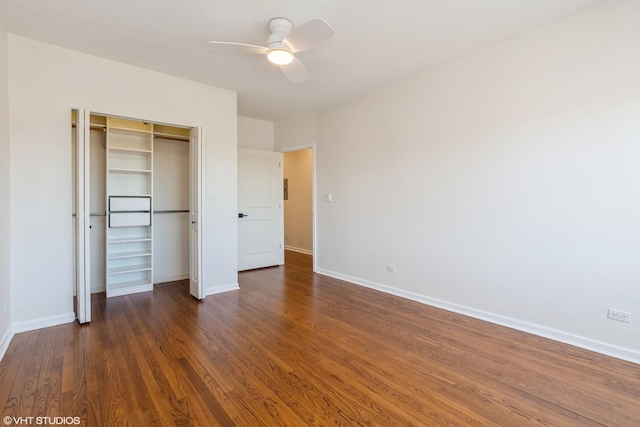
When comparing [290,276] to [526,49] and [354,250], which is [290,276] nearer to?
[354,250]

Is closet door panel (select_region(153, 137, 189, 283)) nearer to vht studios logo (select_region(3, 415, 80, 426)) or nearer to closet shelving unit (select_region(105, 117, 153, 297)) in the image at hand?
closet shelving unit (select_region(105, 117, 153, 297))

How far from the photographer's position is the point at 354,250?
4480 mm

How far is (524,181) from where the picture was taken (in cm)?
278

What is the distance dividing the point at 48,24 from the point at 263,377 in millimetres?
3323

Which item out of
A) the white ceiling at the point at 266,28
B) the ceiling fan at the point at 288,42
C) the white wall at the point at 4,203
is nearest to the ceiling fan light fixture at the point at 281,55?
the ceiling fan at the point at 288,42

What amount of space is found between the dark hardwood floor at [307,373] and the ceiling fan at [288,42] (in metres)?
2.36

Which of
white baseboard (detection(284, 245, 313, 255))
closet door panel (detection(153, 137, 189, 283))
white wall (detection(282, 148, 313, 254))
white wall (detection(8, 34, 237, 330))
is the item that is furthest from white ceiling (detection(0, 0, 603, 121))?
white baseboard (detection(284, 245, 313, 255))

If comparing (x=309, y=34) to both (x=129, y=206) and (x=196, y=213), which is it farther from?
(x=129, y=206)

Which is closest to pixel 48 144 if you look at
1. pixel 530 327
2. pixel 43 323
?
pixel 43 323

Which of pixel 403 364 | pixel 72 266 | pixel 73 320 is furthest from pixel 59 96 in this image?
pixel 403 364

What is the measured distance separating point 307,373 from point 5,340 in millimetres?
2505

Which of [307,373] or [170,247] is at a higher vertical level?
[170,247]

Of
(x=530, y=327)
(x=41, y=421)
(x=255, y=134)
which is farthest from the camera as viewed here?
(x=255, y=134)

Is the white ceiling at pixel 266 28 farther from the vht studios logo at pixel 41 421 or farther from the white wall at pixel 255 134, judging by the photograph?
the vht studios logo at pixel 41 421
